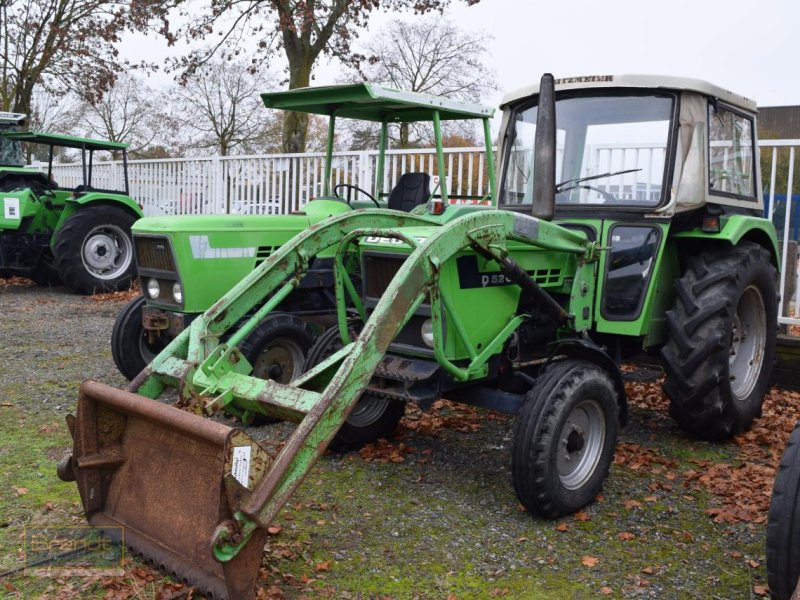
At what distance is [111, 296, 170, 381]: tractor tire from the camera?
6305 mm

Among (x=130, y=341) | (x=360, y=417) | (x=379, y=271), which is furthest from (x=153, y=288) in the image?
(x=379, y=271)

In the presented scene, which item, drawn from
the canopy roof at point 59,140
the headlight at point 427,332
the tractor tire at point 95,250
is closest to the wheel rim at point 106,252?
the tractor tire at point 95,250

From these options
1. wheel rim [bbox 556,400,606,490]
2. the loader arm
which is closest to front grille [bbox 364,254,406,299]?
the loader arm

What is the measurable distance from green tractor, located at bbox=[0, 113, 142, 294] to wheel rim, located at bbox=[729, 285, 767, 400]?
28.4 ft

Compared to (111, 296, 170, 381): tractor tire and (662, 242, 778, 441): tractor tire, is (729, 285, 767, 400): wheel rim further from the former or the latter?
(111, 296, 170, 381): tractor tire

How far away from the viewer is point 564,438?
407cm

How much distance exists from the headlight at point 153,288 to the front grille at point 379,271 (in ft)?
6.97

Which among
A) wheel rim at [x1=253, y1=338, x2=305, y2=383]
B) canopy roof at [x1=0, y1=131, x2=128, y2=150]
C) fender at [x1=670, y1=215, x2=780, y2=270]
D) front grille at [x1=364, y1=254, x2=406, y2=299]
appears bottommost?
wheel rim at [x1=253, y1=338, x2=305, y2=383]

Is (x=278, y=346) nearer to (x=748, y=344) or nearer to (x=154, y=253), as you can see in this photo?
(x=154, y=253)

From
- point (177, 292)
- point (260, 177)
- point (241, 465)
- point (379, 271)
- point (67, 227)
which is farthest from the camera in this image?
point (260, 177)

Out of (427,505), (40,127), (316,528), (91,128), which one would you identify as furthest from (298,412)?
(91,128)

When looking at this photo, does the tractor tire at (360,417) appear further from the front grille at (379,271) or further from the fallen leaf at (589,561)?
the fallen leaf at (589,561)

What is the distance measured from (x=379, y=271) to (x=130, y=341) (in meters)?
2.70

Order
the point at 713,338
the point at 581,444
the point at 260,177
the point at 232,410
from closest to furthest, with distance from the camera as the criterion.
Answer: the point at 232,410 < the point at 581,444 < the point at 713,338 < the point at 260,177
